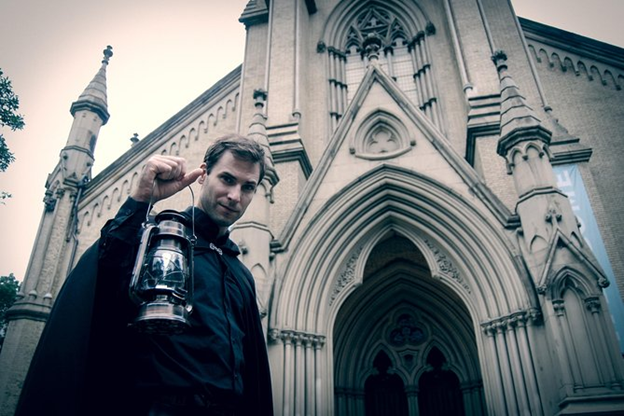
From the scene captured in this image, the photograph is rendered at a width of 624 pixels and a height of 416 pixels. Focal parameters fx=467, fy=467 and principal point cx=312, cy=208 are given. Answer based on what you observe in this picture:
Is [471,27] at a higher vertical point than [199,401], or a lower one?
higher

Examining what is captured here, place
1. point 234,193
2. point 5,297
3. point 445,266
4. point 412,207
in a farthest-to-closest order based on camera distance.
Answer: point 5,297
point 412,207
point 445,266
point 234,193

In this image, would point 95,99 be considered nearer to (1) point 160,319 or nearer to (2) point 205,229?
(2) point 205,229

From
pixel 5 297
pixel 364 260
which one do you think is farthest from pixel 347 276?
pixel 5 297

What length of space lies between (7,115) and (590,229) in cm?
1271

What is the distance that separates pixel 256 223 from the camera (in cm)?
758

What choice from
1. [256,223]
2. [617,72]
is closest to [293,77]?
[256,223]

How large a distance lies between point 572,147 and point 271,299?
6.98m

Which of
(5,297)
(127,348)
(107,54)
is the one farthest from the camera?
(5,297)

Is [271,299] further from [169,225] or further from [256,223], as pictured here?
[169,225]

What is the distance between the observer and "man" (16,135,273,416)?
138 centimetres

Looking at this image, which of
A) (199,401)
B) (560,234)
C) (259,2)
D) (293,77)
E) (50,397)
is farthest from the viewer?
(259,2)

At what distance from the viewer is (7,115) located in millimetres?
10977

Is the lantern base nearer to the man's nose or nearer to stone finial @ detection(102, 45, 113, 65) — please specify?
the man's nose

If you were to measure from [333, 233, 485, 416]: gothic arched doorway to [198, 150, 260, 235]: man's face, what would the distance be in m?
7.30
